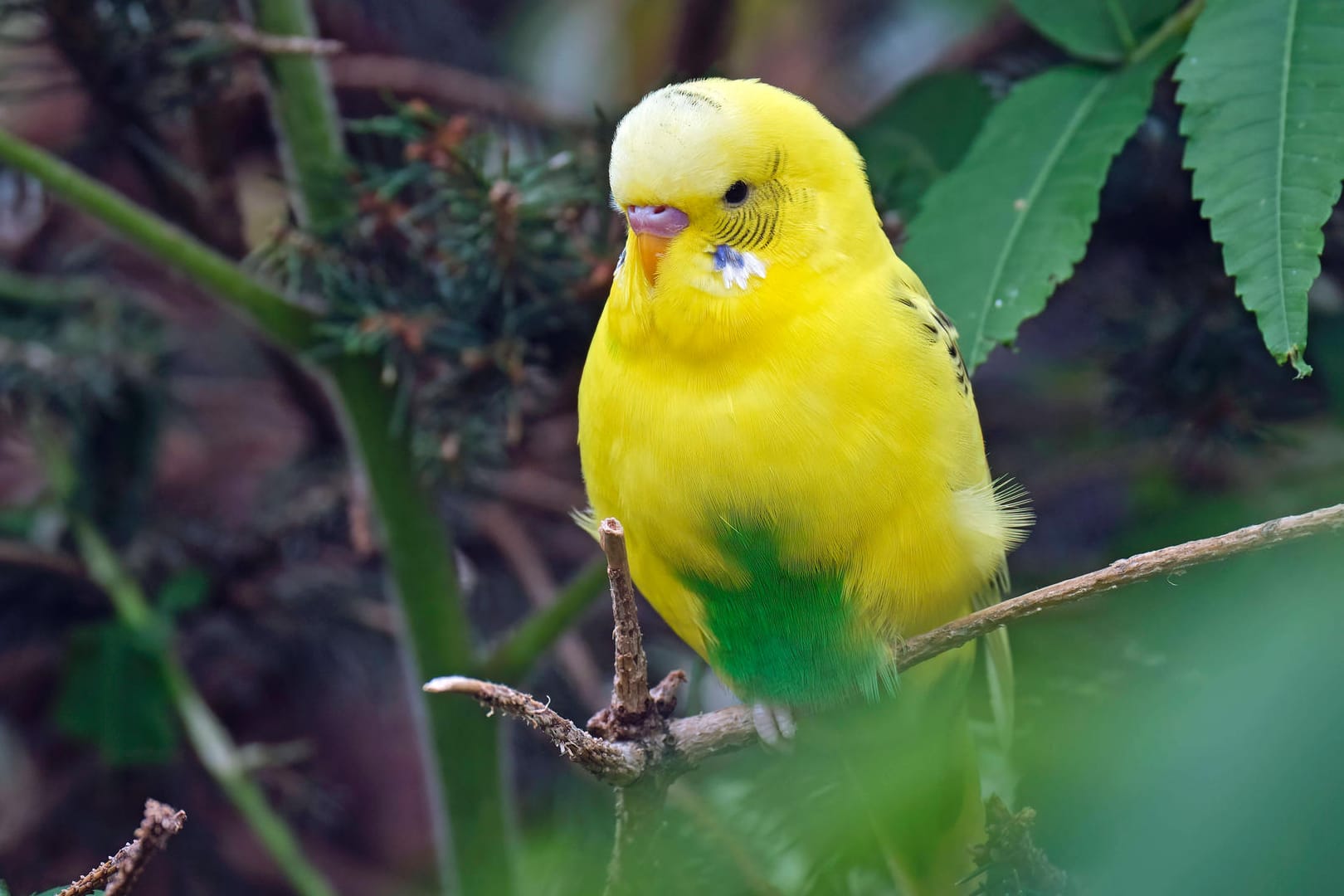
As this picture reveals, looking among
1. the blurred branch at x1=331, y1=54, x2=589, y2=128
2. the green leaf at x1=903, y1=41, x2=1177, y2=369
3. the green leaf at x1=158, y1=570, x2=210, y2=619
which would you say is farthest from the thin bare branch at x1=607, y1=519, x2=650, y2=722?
the blurred branch at x1=331, y1=54, x2=589, y2=128

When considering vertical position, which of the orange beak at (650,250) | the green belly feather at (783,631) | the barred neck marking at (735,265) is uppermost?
the orange beak at (650,250)

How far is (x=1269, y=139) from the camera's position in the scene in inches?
32.9

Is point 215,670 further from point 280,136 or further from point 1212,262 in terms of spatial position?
point 1212,262

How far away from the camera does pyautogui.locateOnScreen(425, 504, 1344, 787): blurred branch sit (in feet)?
2.16

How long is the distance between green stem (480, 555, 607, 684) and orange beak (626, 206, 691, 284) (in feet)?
1.16

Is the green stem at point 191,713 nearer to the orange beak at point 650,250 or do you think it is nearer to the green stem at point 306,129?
the green stem at point 306,129

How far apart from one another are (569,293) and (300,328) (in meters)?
0.30

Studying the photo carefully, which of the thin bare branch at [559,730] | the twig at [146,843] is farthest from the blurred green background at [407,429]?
the twig at [146,843]

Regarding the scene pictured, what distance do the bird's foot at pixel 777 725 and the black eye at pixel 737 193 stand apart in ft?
1.43

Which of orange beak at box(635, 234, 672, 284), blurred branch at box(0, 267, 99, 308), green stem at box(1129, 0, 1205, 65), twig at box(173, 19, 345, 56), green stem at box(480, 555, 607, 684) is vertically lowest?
green stem at box(480, 555, 607, 684)

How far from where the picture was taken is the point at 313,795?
5.56ft

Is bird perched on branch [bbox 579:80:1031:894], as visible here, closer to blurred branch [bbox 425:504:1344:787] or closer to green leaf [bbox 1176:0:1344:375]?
blurred branch [bbox 425:504:1344:787]

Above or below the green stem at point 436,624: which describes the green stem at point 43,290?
above

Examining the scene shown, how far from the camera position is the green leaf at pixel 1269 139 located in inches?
30.9
